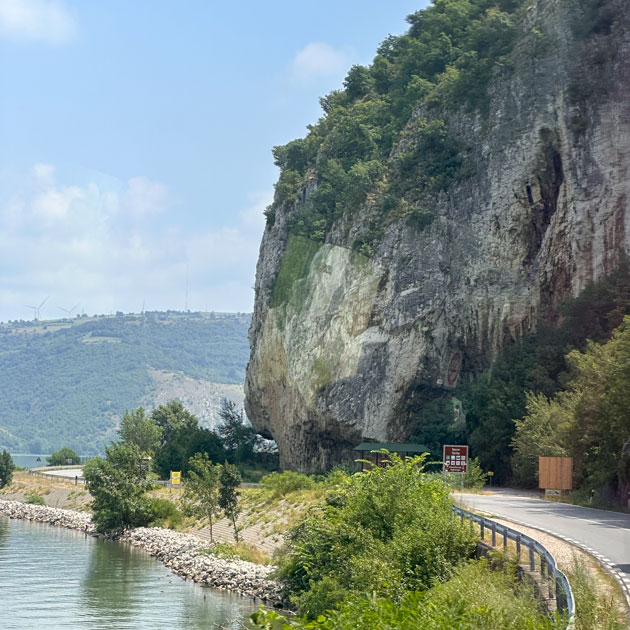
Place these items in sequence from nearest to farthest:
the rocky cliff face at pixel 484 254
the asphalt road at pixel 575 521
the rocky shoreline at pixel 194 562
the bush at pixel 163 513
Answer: the asphalt road at pixel 575 521
the rocky shoreline at pixel 194 562
the rocky cliff face at pixel 484 254
the bush at pixel 163 513

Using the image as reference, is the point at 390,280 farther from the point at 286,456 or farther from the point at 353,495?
the point at 353,495

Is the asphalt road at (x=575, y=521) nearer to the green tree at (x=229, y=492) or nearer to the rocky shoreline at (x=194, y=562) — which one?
the rocky shoreline at (x=194, y=562)

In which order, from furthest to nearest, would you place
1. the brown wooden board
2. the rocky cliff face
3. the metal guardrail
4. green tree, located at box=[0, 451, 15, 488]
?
green tree, located at box=[0, 451, 15, 488], the rocky cliff face, the brown wooden board, the metal guardrail

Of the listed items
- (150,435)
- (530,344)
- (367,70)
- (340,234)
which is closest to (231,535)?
(530,344)

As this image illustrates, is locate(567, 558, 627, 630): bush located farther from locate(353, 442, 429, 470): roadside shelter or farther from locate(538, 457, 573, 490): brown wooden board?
locate(353, 442, 429, 470): roadside shelter

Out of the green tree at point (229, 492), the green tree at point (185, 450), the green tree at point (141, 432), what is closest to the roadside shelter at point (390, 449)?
the green tree at point (229, 492)

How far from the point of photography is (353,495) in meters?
33.9

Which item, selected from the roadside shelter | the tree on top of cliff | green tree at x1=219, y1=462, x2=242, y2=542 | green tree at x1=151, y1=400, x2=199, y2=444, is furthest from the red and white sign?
green tree at x1=151, y1=400, x2=199, y2=444

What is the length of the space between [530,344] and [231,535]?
23277 mm

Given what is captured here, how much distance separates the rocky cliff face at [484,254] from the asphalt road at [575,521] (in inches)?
1071

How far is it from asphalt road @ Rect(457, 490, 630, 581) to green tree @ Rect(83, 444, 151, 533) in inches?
1167

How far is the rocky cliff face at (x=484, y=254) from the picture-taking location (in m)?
64.1

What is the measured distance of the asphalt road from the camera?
76.1ft

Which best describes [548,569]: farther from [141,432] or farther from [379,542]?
[141,432]
